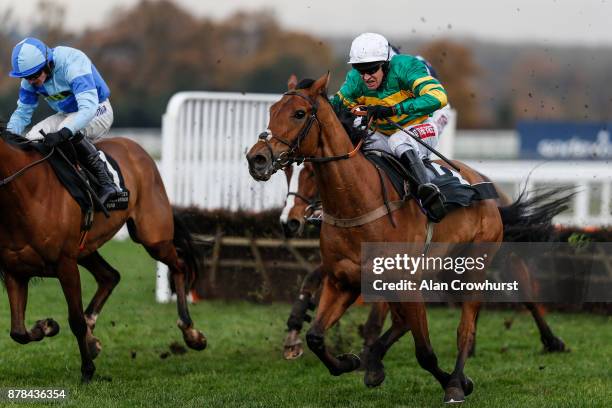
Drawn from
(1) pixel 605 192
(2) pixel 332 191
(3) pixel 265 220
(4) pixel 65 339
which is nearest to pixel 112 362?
(4) pixel 65 339

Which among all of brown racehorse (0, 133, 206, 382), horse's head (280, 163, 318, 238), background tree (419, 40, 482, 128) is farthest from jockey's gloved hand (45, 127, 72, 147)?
background tree (419, 40, 482, 128)

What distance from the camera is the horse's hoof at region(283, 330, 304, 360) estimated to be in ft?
23.1

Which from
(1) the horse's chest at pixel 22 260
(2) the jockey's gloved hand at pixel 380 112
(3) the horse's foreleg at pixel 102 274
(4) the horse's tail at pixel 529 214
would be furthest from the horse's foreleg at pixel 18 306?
(4) the horse's tail at pixel 529 214

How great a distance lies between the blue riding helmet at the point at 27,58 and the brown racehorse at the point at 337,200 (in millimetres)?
1844

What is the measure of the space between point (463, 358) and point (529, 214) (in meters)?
1.92

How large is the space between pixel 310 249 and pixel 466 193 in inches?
165

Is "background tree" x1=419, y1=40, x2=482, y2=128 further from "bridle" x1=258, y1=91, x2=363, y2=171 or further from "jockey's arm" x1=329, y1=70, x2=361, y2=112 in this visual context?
"bridle" x1=258, y1=91, x2=363, y2=171

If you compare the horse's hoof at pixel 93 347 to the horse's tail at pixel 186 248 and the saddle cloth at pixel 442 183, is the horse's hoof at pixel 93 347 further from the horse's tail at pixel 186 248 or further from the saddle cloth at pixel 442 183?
the saddle cloth at pixel 442 183

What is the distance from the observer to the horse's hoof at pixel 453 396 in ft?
19.6

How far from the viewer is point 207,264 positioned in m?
10.4

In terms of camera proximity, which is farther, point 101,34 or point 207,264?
point 101,34

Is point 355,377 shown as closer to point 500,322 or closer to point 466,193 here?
point 466,193

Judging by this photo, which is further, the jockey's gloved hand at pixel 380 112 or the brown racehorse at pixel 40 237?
the brown racehorse at pixel 40 237

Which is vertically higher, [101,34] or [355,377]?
[355,377]
